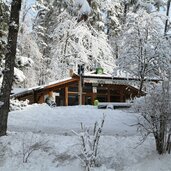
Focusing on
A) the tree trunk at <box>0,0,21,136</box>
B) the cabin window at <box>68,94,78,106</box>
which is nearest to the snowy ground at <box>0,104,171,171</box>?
the tree trunk at <box>0,0,21,136</box>

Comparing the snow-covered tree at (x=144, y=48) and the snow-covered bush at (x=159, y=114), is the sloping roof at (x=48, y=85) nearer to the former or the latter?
the snow-covered tree at (x=144, y=48)

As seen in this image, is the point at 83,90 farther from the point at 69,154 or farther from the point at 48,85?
the point at 69,154

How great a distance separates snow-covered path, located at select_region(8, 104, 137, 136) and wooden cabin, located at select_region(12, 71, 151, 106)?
9.17 meters

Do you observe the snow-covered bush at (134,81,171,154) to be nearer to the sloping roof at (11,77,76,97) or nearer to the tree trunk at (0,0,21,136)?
the tree trunk at (0,0,21,136)

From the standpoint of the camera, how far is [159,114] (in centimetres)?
930

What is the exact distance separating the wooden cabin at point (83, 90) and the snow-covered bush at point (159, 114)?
49.7 feet

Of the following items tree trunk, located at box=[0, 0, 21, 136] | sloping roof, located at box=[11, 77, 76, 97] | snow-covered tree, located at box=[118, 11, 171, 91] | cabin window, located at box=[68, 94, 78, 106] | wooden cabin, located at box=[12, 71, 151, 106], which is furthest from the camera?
cabin window, located at box=[68, 94, 78, 106]

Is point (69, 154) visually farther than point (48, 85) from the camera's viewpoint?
No

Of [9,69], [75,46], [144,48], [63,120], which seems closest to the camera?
[9,69]

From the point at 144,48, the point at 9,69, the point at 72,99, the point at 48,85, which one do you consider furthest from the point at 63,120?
the point at 72,99

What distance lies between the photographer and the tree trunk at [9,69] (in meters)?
10.7

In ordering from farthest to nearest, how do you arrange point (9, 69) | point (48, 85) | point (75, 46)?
point (75, 46), point (48, 85), point (9, 69)

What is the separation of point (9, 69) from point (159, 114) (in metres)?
4.74

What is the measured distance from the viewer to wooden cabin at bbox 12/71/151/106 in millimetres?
26109
